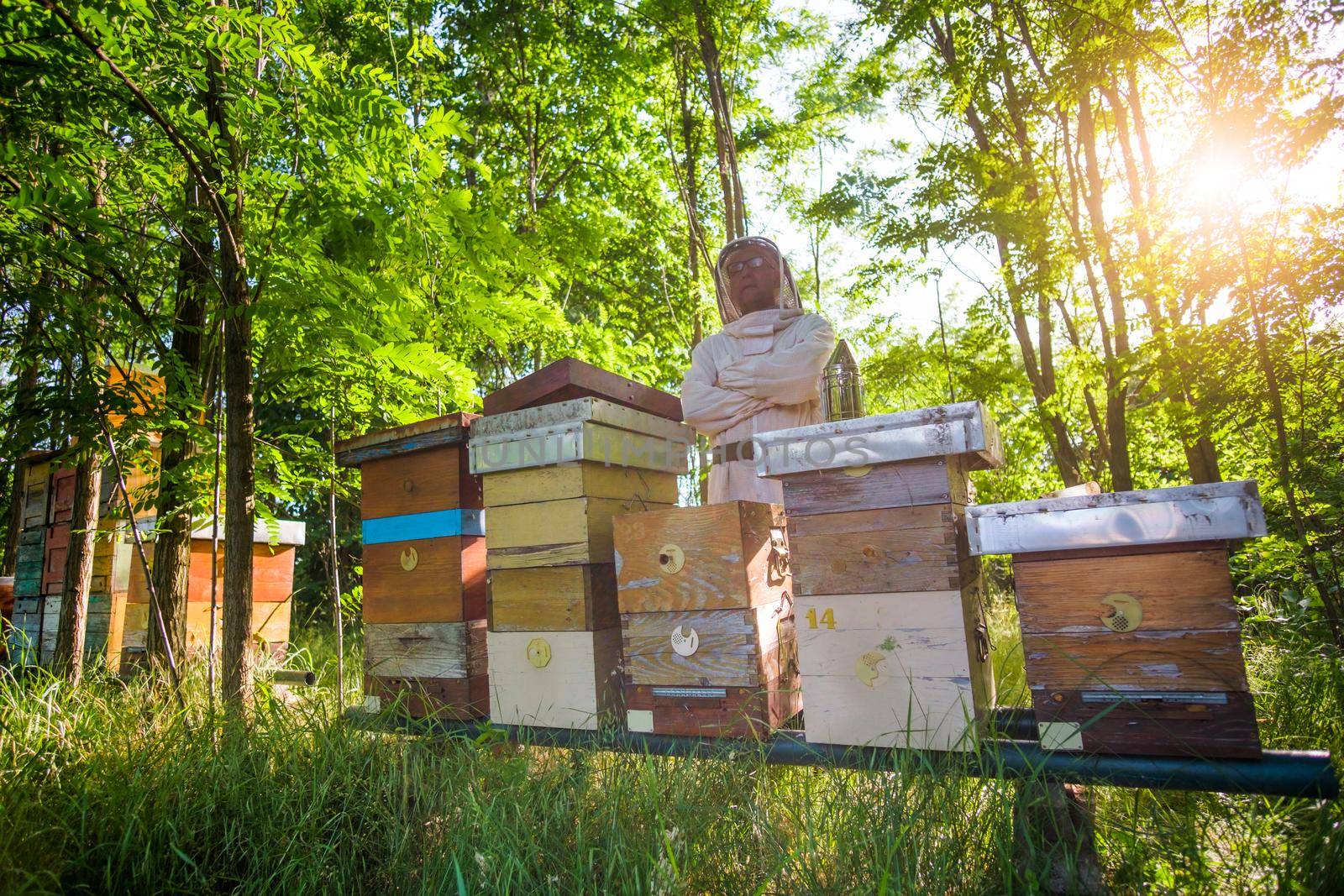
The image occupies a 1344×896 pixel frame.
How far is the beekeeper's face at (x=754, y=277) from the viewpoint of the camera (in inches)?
133

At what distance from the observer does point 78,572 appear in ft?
15.9

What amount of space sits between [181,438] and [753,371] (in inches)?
103

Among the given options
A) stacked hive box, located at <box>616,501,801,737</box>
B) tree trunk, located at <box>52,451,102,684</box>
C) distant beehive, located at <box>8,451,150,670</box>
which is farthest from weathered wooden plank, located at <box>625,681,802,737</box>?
distant beehive, located at <box>8,451,150,670</box>

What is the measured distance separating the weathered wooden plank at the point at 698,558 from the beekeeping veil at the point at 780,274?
1.27 metres

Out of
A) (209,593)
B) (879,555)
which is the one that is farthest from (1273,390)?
(209,593)

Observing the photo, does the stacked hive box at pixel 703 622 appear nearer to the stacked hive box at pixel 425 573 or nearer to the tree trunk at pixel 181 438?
the stacked hive box at pixel 425 573

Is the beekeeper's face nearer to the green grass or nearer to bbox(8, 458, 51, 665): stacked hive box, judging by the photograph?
the green grass

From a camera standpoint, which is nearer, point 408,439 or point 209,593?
point 408,439

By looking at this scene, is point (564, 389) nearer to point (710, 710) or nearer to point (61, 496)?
point (710, 710)

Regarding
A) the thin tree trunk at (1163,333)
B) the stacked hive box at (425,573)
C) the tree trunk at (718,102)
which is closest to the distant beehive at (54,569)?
the stacked hive box at (425,573)

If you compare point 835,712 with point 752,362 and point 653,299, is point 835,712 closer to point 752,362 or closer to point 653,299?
point 752,362

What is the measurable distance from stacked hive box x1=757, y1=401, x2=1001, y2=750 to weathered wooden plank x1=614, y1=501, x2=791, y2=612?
0.20 m

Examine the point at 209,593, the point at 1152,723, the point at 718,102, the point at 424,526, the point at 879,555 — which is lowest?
the point at 1152,723

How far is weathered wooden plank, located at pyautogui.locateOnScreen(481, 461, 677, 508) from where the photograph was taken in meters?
2.66
